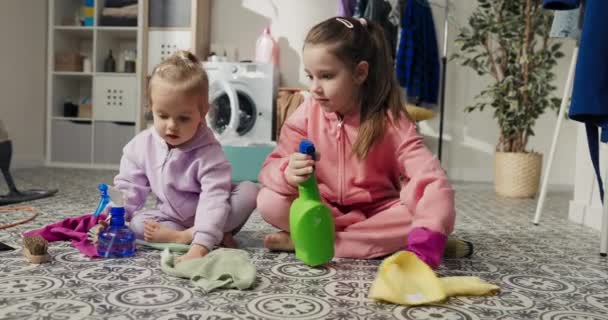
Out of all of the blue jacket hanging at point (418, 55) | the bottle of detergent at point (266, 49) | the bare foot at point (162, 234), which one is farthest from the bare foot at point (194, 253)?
the bottle of detergent at point (266, 49)

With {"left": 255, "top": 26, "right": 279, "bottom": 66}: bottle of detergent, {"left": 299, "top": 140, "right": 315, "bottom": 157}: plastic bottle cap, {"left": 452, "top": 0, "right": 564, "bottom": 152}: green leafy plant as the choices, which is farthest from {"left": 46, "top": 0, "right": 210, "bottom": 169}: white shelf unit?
{"left": 299, "top": 140, "right": 315, "bottom": 157}: plastic bottle cap

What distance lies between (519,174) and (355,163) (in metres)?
1.95

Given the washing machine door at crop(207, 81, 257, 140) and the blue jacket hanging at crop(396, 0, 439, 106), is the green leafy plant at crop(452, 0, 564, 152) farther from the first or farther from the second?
the washing machine door at crop(207, 81, 257, 140)

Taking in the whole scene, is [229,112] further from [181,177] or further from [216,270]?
[216,270]

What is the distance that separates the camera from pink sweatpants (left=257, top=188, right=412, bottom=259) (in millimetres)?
1218

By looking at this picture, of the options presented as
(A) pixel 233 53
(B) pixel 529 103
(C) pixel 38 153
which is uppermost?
(A) pixel 233 53

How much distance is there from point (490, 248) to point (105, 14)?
3.27 m

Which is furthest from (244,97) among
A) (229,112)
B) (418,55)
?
(418,55)

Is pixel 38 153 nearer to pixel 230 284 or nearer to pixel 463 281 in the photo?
pixel 230 284

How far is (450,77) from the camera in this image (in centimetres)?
372

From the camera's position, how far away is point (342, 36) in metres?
1.20

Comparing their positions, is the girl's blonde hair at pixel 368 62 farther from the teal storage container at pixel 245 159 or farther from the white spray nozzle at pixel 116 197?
the teal storage container at pixel 245 159

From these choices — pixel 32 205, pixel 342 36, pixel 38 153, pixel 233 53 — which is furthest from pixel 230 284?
pixel 38 153

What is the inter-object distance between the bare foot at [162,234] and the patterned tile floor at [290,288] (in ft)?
0.12
